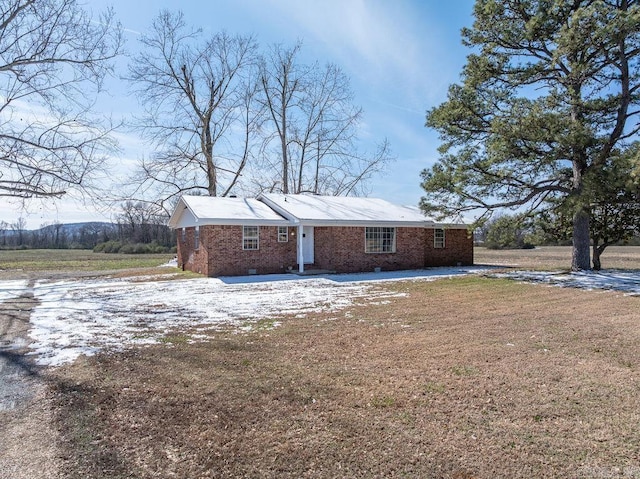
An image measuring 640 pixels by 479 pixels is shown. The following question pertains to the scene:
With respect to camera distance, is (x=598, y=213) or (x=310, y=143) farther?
(x=310, y=143)

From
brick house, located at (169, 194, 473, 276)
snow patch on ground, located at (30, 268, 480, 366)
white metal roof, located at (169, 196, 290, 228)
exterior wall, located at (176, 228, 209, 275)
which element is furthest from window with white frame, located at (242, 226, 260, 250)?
exterior wall, located at (176, 228, 209, 275)

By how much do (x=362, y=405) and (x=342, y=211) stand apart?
14.8 metres

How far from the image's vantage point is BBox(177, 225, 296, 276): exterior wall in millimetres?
15406

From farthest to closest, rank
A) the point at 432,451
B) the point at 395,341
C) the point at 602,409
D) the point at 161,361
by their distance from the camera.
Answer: the point at 395,341, the point at 161,361, the point at 602,409, the point at 432,451

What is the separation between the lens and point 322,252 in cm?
1711

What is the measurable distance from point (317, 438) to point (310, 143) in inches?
1149

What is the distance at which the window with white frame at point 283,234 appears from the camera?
16566 millimetres

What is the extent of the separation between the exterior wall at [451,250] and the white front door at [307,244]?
6.08m

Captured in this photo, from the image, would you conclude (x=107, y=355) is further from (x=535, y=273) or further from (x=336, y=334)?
(x=535, y=273)

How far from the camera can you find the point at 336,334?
6480 mm

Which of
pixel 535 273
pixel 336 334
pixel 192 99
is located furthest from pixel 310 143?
pixel 336 334

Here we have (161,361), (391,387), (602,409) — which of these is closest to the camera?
(602,409)

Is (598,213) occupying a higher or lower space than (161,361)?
higher

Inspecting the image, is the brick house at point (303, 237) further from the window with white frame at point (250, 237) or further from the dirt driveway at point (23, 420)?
the dirt driveway at point (23, 420)
